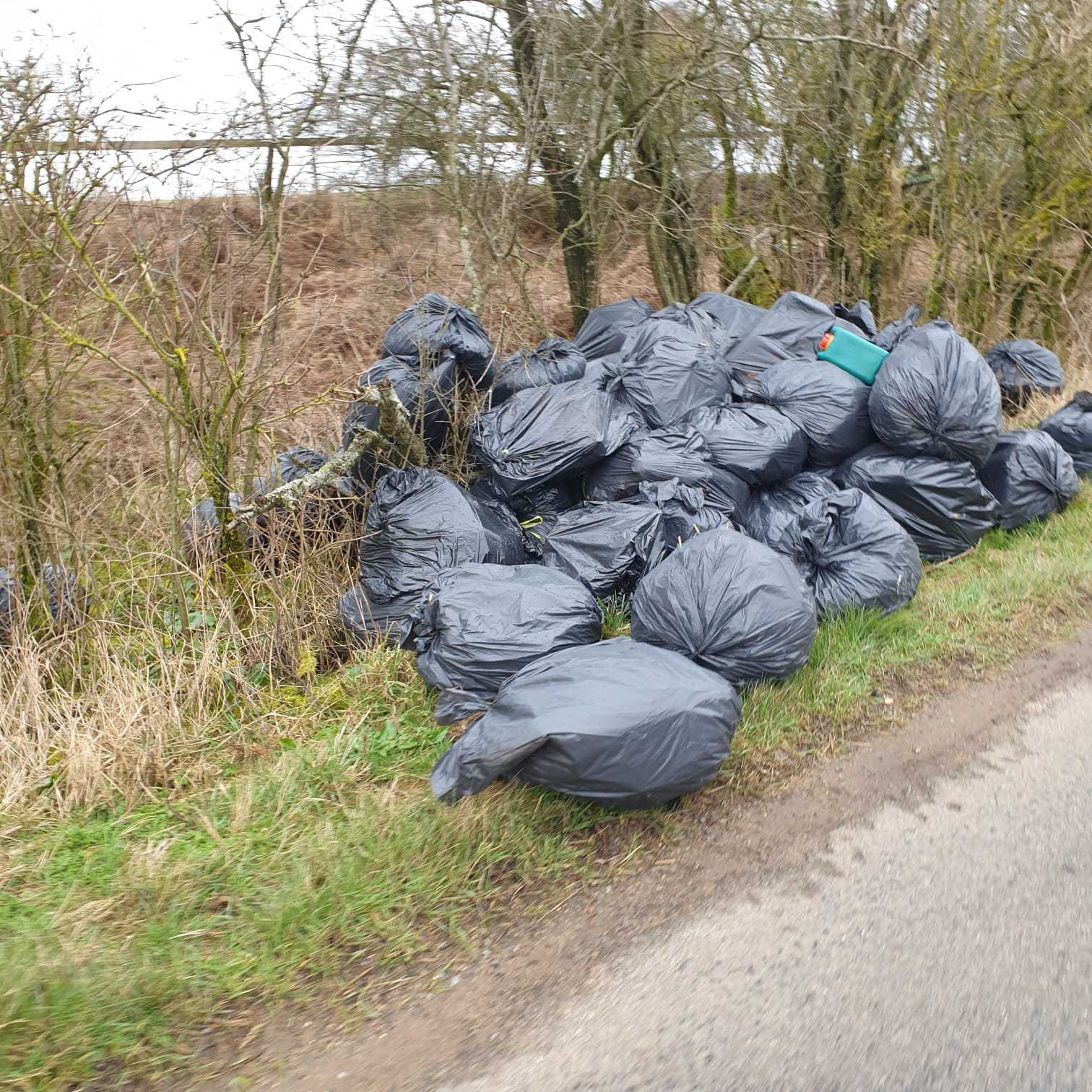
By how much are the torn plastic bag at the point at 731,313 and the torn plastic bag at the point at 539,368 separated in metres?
1.07

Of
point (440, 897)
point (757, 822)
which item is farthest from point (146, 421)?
point (757, 822)

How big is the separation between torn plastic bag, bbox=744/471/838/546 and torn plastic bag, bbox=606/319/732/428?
611mm

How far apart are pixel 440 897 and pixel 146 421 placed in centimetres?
276

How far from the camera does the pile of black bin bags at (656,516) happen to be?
2811 millimetres

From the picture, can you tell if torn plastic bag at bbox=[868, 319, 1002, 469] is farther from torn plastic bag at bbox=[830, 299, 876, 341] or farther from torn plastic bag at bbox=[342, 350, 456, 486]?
torn plastic bag at bbox=[342, 350, 456, 486]

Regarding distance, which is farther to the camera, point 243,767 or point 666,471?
point 666,471

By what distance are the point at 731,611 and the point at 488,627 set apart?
0.88 meters

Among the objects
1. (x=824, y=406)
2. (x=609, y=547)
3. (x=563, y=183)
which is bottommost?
(x=609, y=547)

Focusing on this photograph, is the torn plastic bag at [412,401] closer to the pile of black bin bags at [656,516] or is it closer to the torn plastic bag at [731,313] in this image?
the pile of black bin bags at [656,516]

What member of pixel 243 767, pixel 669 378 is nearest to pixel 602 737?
pixel 243 767

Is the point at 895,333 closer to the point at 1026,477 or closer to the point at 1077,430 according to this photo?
the point at 1026,477

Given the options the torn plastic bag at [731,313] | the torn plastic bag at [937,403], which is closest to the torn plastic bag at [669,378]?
the torn plastic bag at [731,313]

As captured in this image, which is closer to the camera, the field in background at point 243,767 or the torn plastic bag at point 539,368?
the field in background at point 243,767

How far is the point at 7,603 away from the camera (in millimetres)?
3967
